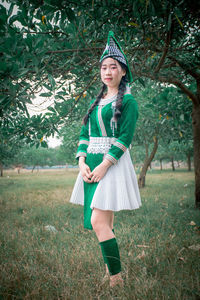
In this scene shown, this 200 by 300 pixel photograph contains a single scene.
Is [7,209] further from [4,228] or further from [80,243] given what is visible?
[80,243]

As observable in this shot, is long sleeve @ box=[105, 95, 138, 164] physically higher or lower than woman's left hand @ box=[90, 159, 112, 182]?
higher

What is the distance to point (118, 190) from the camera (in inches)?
74.0

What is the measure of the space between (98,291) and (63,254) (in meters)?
0.92

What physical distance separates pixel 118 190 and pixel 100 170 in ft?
0.85

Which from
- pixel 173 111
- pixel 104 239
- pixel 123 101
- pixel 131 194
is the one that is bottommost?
pixel 104 239

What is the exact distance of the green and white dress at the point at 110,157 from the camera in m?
1.87

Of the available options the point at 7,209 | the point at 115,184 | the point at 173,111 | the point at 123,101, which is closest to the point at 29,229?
the point at 7,209

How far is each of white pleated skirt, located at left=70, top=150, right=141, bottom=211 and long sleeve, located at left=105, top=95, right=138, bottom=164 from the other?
0.14 m

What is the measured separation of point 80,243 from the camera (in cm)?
304

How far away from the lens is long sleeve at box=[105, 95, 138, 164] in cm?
189

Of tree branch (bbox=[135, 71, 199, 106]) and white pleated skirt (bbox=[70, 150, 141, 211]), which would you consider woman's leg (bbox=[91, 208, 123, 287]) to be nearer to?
white pleated skirt (bbox=[70, 150, 141, 211])

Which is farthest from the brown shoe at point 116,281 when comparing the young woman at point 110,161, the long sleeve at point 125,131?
the long sleeve at point 125,131

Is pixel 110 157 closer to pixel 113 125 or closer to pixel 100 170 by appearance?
pixel 100 170

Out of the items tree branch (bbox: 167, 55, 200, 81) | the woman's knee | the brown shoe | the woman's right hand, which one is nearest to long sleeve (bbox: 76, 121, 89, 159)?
the woman's right hand
